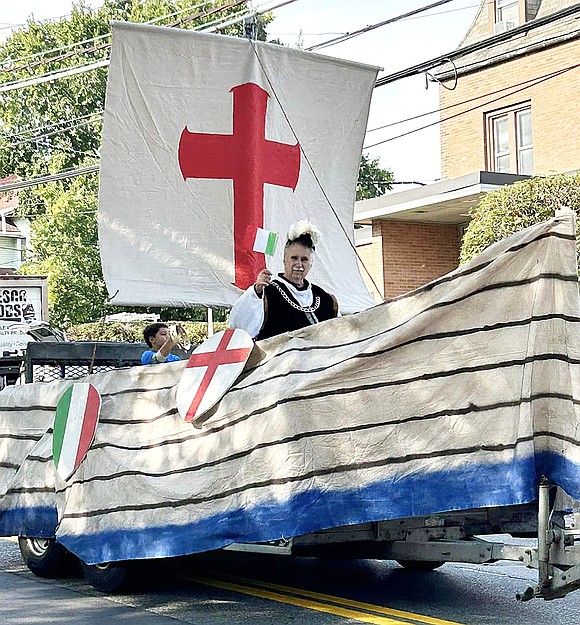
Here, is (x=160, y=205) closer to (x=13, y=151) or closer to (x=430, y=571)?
(x=430, y=571)

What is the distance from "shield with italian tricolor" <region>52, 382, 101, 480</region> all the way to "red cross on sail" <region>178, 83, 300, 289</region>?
235cm

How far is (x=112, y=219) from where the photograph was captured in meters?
9.64

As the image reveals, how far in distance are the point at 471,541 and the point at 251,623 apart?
1.44 m

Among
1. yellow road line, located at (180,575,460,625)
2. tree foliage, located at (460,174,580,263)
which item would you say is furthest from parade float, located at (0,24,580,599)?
tree foliage, located at (460,174,580,263)

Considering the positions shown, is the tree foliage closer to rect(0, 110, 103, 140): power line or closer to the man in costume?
the man in costume

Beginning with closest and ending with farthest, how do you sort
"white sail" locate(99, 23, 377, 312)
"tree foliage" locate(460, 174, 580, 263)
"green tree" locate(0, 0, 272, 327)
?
"white sail" locate(99, 23, 377, 312)
"tree foliage" locate(460, 174, 580, 263)
"green tree" locate(0, 0, 272, 327)

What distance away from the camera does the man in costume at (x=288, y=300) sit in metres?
7.34

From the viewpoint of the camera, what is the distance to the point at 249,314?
24.3 feet

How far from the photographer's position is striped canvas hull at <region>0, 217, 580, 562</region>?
527 cm

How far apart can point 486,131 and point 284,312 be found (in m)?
19.3

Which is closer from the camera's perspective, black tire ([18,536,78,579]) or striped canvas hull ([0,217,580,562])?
striped canvas hull ([0,217,580,562])

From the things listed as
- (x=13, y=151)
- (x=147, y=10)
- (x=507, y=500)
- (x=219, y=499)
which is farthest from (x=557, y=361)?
(x=13, y=151)

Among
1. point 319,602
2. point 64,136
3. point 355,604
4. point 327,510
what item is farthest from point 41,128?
point 327,510

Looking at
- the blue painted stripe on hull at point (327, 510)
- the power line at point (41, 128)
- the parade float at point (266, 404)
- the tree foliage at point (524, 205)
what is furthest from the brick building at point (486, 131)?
the power line at point (41, 128)
